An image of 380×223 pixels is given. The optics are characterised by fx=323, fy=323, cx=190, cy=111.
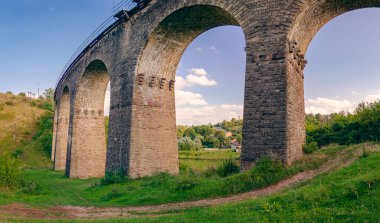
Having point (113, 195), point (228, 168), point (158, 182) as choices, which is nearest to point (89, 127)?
point (113, 195)

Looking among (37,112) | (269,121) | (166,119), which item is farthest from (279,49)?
(37,112)

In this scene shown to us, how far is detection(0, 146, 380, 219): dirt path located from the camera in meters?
8.99

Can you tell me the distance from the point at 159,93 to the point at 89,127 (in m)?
8.98

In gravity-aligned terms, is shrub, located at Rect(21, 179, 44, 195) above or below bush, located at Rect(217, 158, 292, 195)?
below

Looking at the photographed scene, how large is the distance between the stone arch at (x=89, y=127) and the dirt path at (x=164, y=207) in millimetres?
11206

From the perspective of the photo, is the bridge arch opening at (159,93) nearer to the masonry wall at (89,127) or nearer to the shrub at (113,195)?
the shrub at (113,195)

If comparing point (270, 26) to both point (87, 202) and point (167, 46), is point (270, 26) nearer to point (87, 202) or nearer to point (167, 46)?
point (167, 46)

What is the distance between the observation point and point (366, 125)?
43.3 ft

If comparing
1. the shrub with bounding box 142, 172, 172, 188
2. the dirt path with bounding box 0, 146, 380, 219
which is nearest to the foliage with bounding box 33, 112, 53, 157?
the shrub with bounding box 142, 172, 172, 188

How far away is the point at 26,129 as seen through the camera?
4006 centimetres

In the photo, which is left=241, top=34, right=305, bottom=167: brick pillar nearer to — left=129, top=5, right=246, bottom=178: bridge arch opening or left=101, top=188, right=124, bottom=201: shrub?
left=129, top=5, right=246, bottom=178: bridge arch opening

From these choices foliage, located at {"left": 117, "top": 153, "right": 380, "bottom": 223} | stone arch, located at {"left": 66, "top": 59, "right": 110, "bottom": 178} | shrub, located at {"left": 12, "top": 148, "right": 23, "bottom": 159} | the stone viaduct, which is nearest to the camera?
foliage, located at {"left": 117, "top": 153, "right": 380, "bottom": 223}

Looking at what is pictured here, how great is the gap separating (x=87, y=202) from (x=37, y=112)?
36194 mm

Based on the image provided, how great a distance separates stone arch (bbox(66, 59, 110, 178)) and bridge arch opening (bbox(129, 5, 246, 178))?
6.77 m
